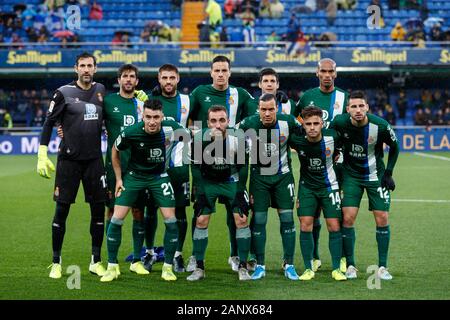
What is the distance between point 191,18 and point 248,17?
119 inches

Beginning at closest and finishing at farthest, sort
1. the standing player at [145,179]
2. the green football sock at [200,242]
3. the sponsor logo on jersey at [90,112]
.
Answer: the standing player at [145,179] → the green football sock at [200,242] → the sponsor logo on jersey at [90,112]

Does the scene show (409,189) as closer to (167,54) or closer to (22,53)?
(167,54)

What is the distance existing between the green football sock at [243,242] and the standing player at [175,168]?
33.2 inches

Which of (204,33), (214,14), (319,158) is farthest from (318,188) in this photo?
(214,14)

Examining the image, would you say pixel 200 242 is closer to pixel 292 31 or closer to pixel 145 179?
pixel 145 179

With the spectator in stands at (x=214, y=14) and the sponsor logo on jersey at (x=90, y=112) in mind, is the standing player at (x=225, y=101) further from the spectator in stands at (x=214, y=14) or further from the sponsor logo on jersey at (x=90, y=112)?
the spectator in stands at (x=214, y=14)

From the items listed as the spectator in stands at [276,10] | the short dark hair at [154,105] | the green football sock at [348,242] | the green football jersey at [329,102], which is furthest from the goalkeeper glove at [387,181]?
the spectator in stands at [276,10]

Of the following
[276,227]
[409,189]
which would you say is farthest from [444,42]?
[276,227]

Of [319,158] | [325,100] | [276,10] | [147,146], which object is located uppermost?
[276,10]

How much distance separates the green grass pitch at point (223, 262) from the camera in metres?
7.82

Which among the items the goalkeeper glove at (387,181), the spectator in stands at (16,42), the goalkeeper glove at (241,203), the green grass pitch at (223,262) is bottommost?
the green grass pitch at (223,262)

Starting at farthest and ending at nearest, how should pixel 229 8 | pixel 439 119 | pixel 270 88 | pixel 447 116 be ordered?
pixel 229 8
pixel 447 116
pixel 439 119
pixel 270 88

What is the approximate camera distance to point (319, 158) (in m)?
8.73
